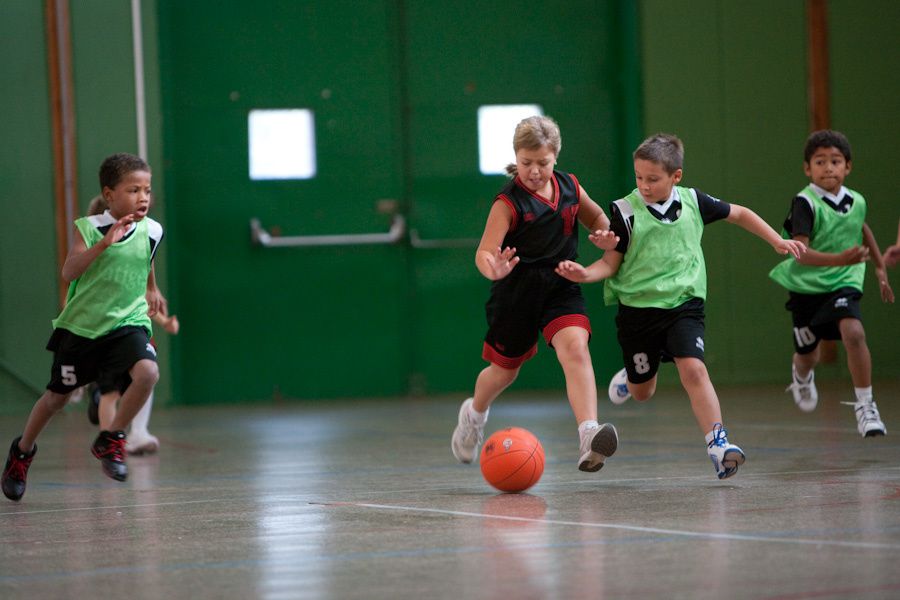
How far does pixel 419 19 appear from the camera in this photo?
38.0ft

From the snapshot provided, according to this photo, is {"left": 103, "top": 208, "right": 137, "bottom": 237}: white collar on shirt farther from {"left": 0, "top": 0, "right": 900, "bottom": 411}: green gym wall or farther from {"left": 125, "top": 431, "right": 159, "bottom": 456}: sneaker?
{"left": 0, "top": 0, "right": 900, "bottom": 411}: green gym wall

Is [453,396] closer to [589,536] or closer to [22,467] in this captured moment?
[22,467]

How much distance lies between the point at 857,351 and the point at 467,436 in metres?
2.10

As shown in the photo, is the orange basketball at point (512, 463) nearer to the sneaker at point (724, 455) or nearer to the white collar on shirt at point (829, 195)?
the sneaker at point (724, 455)

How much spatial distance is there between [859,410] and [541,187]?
2.11 m

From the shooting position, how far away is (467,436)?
5.71 metres

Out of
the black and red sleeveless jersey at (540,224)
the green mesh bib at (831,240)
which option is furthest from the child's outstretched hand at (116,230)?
the green mesh bib at (831,240)

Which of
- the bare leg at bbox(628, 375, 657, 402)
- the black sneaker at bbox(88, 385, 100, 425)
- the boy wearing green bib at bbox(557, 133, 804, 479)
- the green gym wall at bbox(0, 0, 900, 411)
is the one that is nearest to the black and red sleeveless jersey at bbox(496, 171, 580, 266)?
the boy wearing green bib at bbox(557, 133, 804, 479)

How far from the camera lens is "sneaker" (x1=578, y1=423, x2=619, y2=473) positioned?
476 centimetres

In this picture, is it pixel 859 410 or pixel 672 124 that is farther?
pixel 672 124

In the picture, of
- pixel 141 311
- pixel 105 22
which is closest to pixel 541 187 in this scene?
pixel 141 311

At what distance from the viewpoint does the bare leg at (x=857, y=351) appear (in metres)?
6.40

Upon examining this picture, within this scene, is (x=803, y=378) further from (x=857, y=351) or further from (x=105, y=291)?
(x=105, y=291)

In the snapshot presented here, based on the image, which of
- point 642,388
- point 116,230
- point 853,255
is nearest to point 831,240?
point 853,255
